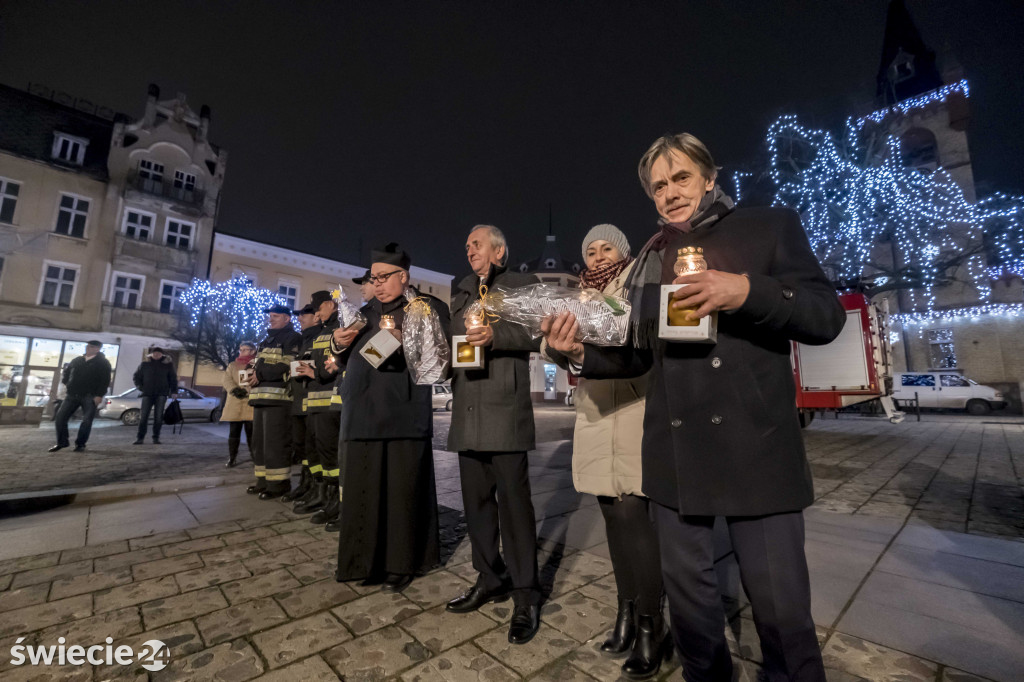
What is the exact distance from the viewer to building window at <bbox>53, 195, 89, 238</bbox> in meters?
20.9

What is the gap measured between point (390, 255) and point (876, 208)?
2359cm

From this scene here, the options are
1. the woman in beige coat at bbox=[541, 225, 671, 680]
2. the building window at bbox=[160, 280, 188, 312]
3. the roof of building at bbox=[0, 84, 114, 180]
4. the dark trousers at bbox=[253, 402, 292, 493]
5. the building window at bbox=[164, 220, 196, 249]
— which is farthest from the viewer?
the building window at bbox=[164, 220, 196, 249]

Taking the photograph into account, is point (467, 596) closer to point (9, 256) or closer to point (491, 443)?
point (491, 443)

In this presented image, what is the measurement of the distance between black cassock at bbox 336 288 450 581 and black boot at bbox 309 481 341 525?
140 centimetres

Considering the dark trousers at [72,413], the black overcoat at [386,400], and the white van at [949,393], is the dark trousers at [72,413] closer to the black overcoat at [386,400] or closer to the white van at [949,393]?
the black overcoat at [386,400]

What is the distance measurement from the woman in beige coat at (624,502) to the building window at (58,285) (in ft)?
90.0

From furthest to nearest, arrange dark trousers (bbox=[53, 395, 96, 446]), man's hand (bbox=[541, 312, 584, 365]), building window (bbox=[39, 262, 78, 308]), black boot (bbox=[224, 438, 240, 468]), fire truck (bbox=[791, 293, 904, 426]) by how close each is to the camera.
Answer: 1. building window (bbox=[39, 262, 78, 308])
2. fire truck (bbox=[791, 293, 904, 426])
3. dark trousers (bbox=[53, 395, 96, 446])
4. black boot (bbox=[224, 438, 240, 468])
5. man's hand (bbox=[541, 312, 584, 365])

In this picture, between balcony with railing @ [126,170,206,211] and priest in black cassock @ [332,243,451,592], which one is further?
balcony with railing @ [126,170,206,211]

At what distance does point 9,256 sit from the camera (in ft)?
63.8

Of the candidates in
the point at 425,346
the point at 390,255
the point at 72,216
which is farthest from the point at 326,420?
the point at 72,216

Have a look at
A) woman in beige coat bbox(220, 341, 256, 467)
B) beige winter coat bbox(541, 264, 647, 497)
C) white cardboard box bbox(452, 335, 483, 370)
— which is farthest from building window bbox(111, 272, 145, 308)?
beige winter coat bbox(541, 264, 647, 497)

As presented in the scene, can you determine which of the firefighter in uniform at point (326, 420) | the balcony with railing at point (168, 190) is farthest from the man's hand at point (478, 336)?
the balcony with railing at point (168, 190)

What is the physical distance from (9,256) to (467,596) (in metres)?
27.7

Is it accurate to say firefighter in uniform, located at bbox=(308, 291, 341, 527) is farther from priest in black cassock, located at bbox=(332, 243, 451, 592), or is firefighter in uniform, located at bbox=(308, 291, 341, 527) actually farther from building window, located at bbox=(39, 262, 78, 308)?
building window, located at bbox=(39, 262, 78, 308)
